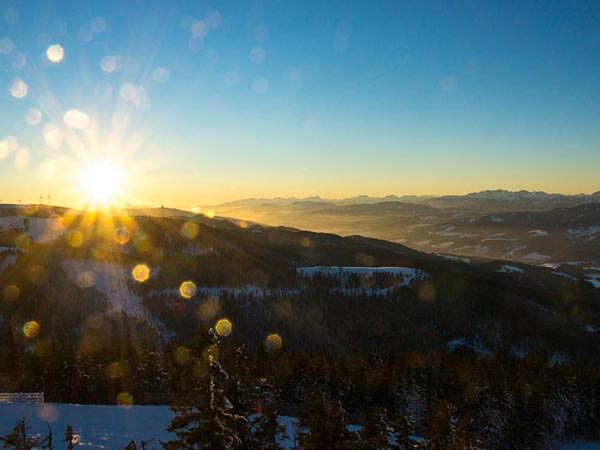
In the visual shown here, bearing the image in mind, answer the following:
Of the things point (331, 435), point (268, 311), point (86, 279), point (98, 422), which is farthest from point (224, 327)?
point (331, 435)

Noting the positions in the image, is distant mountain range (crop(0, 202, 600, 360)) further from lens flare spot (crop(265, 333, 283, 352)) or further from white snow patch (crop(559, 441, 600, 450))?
white snow patch (crop(559, 441, 600, 450))

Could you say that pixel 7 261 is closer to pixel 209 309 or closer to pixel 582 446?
pixel 209 309

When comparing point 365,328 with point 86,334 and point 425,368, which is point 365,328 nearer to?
point 86,334

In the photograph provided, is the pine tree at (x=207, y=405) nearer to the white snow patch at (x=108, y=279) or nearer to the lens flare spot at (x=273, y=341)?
the lens flare spot at (x=273, y=341)

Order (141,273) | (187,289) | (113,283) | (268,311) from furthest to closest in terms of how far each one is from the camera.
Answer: (141,273) → (187,289) → (113,283) → (268,311)

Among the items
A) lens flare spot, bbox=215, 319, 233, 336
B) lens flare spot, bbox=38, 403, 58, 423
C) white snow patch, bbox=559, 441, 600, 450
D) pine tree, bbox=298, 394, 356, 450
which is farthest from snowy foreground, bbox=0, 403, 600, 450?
lens flare spot, bbox=215, 319, 233, 336

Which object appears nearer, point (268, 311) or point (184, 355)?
point (184, 355)

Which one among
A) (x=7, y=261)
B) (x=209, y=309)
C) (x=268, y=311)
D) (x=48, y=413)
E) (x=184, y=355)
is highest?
(x=184, y=355)
